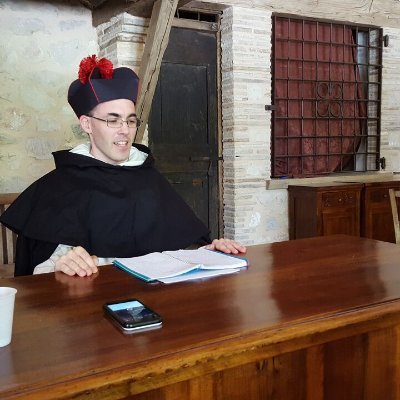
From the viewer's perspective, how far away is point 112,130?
2.29 m

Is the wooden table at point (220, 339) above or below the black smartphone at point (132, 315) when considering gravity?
below

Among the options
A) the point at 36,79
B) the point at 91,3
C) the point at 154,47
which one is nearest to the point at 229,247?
the point at 154,47

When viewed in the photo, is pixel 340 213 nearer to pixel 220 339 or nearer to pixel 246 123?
pixel 246 123

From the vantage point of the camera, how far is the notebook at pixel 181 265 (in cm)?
164

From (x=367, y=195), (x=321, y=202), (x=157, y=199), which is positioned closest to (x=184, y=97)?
(x=321, y=202)

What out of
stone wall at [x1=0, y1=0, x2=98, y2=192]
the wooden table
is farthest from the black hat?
stone wall at [x1=0, y1=0, x2=98, y2=192]

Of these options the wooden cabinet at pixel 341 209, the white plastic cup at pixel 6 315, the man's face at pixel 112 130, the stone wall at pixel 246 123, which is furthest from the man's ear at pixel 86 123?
the wooden cabinet at pixel 341 209

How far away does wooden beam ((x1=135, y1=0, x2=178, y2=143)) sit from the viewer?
377cm

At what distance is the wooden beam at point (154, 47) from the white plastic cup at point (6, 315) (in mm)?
3093

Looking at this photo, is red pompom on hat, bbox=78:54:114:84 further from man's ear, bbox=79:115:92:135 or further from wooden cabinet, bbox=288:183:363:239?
wooden cabinet, bbox=288:183:363:239

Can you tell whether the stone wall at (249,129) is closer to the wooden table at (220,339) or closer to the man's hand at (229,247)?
the man's hand at (229,247)

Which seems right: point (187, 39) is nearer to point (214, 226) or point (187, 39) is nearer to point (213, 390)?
point (214, 226)

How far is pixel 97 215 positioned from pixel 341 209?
3.68 metres

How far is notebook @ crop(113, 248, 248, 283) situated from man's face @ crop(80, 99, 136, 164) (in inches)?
23.8
